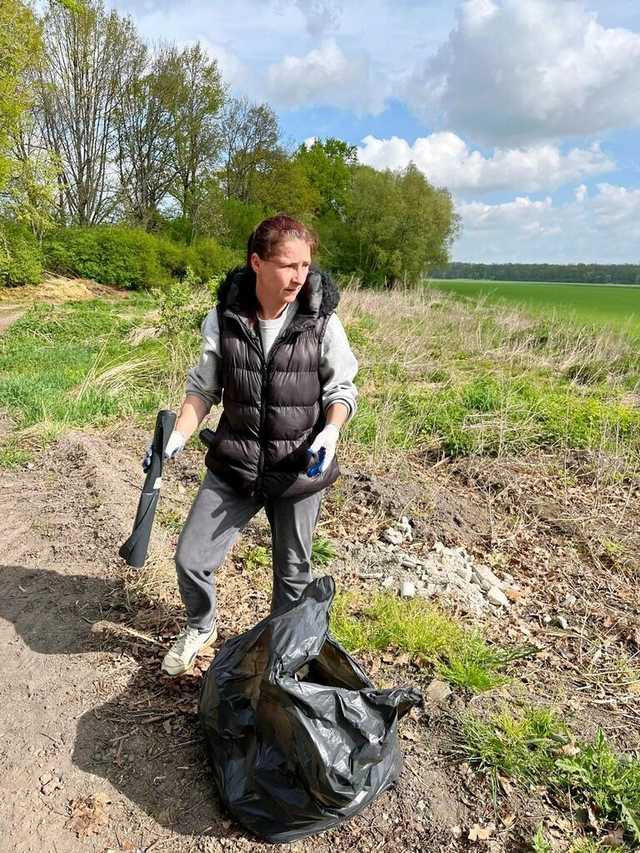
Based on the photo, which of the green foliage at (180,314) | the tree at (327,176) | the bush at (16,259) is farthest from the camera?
the tree at (327,176)

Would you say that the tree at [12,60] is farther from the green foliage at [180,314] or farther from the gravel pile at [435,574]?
the gravel pile at [435,574]

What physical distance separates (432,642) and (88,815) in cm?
159

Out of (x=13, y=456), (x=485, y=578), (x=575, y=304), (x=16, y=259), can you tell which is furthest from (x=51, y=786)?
(x=575, y=304)

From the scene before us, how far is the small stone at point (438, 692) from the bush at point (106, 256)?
827 inches

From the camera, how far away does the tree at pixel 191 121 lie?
2681 centimetres

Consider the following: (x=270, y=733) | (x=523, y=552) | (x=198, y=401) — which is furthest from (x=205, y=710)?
(x=523, y=552)

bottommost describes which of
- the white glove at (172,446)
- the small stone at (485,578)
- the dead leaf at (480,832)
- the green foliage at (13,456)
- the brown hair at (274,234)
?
the small stone at (485,578)

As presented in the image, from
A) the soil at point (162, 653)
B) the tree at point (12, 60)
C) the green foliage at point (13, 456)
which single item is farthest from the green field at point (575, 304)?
the tree at point (12, 60)

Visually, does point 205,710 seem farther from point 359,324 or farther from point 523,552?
point 359,324

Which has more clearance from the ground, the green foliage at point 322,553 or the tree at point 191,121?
the tree at point 191,121

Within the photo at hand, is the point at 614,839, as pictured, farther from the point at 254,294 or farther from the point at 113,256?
the point at 113,256

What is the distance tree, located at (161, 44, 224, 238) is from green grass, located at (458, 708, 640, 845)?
2774 centimetres

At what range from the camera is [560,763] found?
91.3 inches

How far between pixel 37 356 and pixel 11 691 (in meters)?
7.60
